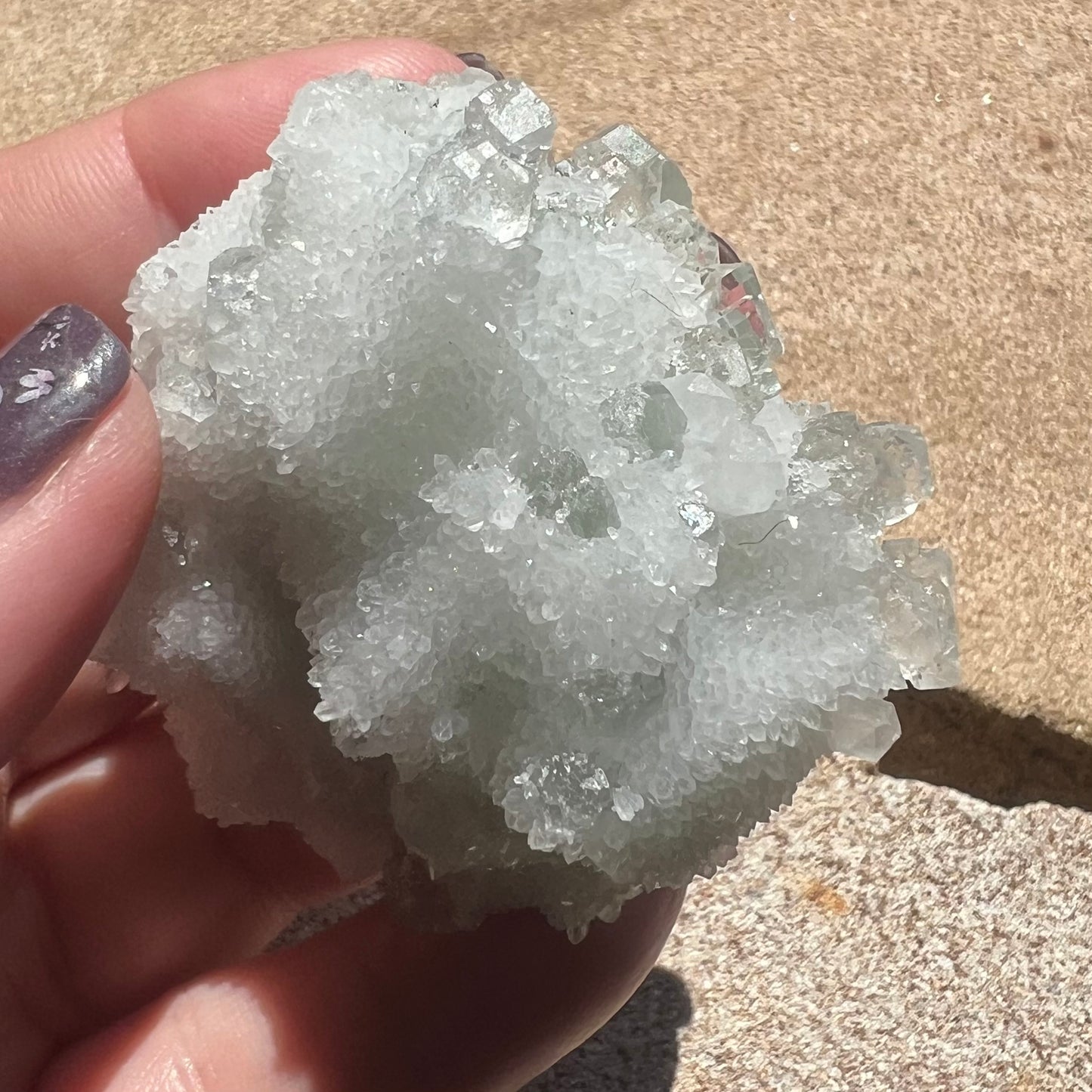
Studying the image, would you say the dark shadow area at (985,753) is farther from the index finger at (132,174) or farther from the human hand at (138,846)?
the index finger at (132,174)

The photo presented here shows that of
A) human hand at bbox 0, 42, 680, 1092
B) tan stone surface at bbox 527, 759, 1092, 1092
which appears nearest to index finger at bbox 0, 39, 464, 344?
human hand at bbox 0, 42, 680, 1092

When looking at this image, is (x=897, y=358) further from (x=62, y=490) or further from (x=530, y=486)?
(x=62, y=490)

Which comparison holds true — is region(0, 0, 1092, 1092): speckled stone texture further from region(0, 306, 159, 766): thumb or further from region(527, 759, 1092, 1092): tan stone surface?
region(0, 306, 159, 766): thumb

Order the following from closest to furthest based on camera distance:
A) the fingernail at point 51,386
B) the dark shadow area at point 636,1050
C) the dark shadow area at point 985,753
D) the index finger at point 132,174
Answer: the fingernail at point 51,386
the index finger at point 132,174
the dark shadow area at point 636,1050
the dark shadow area at point 985,753

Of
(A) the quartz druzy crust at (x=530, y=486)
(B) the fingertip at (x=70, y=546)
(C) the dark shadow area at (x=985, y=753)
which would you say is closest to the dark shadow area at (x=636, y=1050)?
(C) the dark shadow area at (x=985, y=753)

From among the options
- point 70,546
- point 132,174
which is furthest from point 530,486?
point 132,174
